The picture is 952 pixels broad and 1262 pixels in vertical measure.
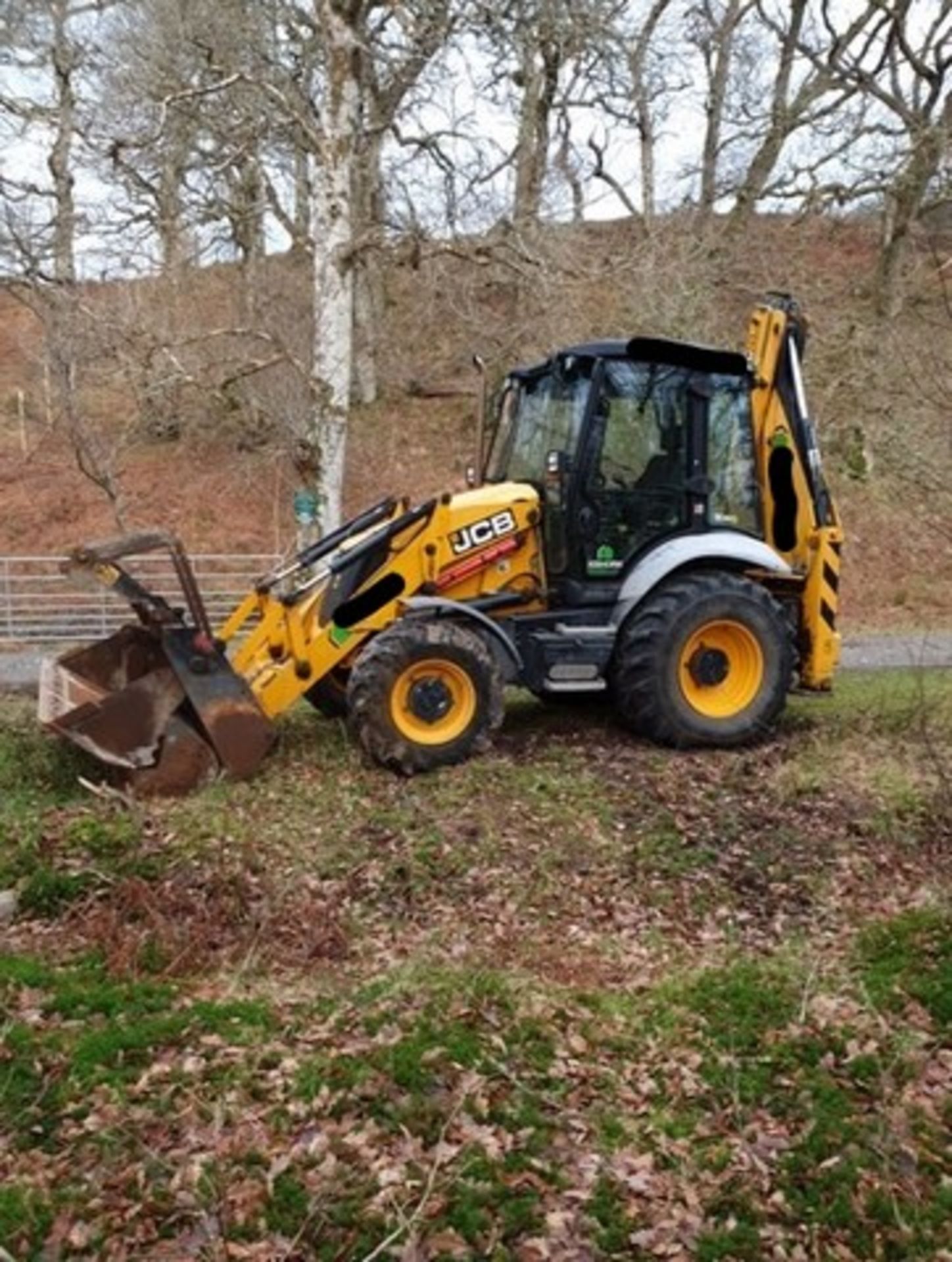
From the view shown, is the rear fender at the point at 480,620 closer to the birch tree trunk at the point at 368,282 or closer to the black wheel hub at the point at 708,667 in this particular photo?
the black wheel hub at the point at 708,667

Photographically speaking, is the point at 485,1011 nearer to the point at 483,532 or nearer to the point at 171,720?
the point at 171,720

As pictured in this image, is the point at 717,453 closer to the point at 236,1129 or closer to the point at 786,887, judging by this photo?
the point at 786,887

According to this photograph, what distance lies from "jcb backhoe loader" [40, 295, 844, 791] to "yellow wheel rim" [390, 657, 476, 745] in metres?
0.01

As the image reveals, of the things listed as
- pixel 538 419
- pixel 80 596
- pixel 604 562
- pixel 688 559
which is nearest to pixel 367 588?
pixel 604 562

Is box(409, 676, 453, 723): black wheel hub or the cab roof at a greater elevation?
the cab roof

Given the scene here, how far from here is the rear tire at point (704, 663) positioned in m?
7.45

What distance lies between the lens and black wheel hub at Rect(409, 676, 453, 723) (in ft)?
23.0

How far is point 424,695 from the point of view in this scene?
7012mm

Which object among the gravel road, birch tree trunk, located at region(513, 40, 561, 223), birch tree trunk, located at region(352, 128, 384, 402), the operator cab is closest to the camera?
the operator cab

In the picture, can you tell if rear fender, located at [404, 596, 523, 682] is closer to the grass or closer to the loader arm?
the loader arm

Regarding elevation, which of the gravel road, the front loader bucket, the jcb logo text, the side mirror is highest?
the side mirror

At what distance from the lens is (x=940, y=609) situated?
15453 millimetres

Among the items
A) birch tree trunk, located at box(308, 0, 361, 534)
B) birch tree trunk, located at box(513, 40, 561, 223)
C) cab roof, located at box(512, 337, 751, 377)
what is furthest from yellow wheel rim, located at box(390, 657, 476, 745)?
birch tree trunk, located at box(513, 40, 561, 223)

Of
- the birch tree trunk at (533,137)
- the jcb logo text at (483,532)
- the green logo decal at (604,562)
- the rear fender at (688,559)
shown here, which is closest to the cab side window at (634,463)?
the green logo decal at (604,562)
